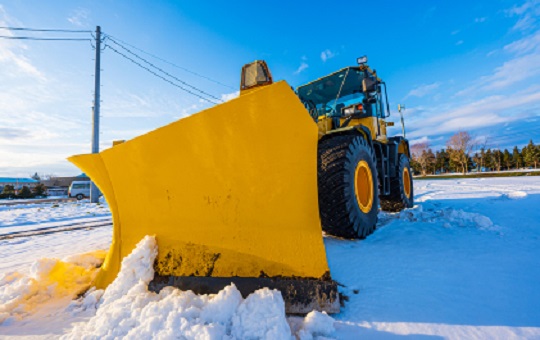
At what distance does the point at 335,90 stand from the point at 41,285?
4547 millimetres

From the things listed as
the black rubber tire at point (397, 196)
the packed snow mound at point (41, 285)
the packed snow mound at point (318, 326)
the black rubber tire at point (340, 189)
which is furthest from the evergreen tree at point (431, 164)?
the packed snow mound at point (41, 285)

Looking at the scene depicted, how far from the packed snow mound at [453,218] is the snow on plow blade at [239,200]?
289 centimetres

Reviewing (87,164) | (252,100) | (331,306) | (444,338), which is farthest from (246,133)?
(444,338)

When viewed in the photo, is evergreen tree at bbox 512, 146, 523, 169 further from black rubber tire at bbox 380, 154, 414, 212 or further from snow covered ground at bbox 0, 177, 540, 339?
snow covered ground at bbox 0, 177, 540, 339

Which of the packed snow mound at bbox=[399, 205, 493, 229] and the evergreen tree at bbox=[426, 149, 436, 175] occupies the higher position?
the evergreen tree at bbox=[426, 149, 436, 175]

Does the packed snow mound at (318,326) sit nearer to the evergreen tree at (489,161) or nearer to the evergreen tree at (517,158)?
the evergreen tree at (489,161)

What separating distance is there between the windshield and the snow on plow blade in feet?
9.51

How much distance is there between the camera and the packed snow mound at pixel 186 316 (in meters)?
1.19

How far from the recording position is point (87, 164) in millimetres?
1921

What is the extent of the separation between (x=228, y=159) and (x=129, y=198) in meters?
0.87

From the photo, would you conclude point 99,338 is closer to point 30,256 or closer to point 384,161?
point 30,256

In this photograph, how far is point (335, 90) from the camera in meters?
4.49

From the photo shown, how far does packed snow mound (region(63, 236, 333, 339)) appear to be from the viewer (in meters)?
1.19

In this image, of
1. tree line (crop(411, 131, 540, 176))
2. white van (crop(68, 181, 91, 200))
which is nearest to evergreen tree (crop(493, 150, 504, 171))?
tree line (crop(411, 131, 540, 176))
